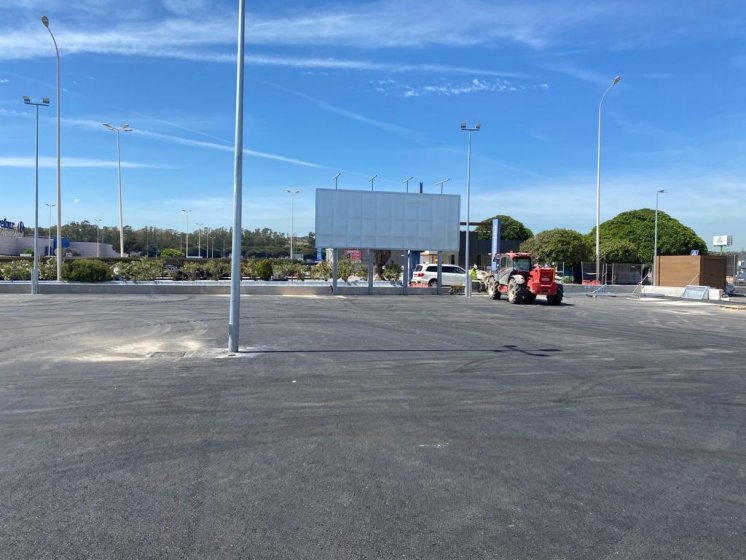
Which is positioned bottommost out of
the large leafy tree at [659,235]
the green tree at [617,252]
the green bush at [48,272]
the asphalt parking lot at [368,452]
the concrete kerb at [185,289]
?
the asphalt parking lot at [368,452]

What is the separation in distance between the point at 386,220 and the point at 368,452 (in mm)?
26489

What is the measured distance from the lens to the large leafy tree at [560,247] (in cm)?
5153

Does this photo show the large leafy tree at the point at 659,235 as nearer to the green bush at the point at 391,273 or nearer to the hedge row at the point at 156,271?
the green bush at the point at 391,273

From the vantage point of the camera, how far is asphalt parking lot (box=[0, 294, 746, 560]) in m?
4.02

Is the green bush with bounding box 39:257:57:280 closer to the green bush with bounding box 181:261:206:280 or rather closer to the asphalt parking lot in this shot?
the green bush with bounding box 181:261:206:280

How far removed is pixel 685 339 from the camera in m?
15.5

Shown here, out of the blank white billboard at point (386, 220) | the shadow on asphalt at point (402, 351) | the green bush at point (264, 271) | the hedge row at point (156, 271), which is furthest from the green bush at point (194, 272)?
the shadow on asphalt at point (402, 351)

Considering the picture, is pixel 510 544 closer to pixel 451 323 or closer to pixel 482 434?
pixel 482 434

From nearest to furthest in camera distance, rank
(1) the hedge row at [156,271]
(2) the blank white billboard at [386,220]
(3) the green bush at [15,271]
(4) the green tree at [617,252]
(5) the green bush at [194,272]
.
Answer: (2) the blank white billboard at [386,220] → (1) the hedge row at [156,271] → (3) the green bush at [15,271] → (5) the green bush at [194,272] → (4) the green tree at [617,252]

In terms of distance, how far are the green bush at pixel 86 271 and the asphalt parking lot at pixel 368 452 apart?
846 inches

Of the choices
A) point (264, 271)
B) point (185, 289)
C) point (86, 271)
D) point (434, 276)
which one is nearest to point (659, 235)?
point (434, 276)

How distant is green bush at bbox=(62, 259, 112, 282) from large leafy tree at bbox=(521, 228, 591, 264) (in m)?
34.3

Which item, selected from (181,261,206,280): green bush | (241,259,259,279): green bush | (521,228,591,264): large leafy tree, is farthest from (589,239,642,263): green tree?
(181,261,206,280): green bush

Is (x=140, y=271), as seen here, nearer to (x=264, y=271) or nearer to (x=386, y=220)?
(x=264, y=271)
